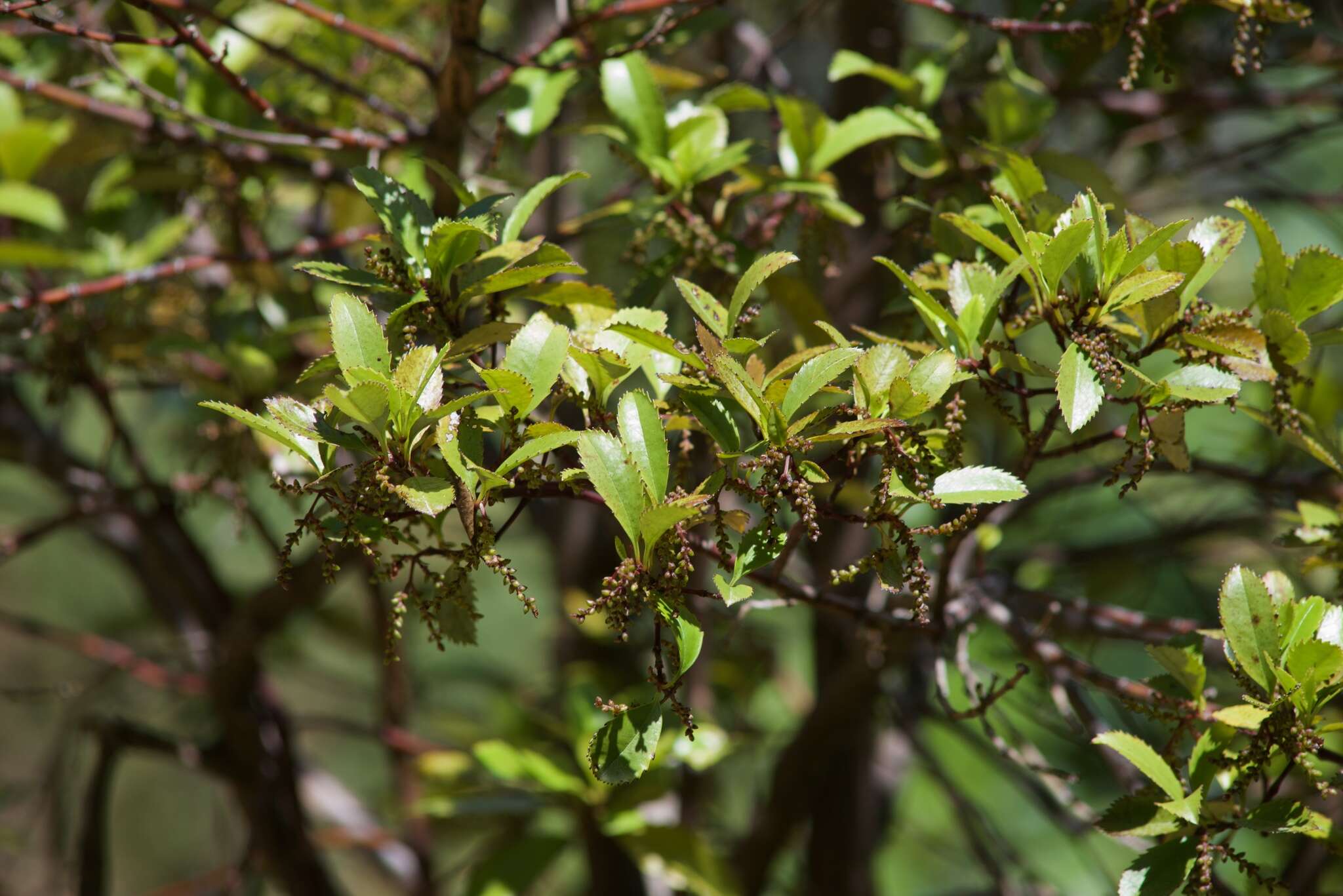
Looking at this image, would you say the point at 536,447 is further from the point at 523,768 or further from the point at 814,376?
the point at 523,768

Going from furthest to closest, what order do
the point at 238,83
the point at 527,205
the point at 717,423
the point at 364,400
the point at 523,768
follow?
the point at 523,768 < the point at 238,83 < the point at 527,205 < the point at 717,423 < the point at 364,400

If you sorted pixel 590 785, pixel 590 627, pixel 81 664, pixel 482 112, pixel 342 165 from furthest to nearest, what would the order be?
pixel 81 664 < pixel 482 112 < pixel 590 627 < pixel 590 785 < pixel 342 165

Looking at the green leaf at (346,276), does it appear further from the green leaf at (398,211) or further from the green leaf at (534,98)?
the green leaf at (534,98)

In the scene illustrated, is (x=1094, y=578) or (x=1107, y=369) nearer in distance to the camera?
(x=1107, y=369)

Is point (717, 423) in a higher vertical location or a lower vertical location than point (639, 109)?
lower

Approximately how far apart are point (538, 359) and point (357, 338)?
122 millimetres

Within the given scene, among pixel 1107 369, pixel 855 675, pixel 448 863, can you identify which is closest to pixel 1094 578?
pixel 855 675

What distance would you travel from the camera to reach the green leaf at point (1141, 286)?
0.75 m

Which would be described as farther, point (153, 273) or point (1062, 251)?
point (153, 273)

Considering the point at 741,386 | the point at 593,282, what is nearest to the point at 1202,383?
the point at 741,386

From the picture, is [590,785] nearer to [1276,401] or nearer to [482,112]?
[1276,401]

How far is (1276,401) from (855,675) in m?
0.63

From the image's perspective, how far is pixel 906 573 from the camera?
0.74 m

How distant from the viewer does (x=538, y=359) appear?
2.52 ft
